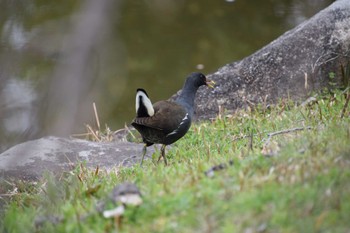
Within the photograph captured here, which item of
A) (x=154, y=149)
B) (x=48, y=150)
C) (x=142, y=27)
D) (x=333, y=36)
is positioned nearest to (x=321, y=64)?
(x=333, y=36)

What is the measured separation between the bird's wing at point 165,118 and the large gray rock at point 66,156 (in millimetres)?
507

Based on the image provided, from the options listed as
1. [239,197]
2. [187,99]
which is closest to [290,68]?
[187,99]

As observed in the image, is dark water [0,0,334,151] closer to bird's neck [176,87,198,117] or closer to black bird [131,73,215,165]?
black bird [131,73,215,165]

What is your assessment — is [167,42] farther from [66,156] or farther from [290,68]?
[66,156]

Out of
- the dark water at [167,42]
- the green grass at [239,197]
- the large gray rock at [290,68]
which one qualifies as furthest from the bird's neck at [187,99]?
the green grass at [239,197]

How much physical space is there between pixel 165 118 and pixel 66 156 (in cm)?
112

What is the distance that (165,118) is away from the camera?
6527 mm

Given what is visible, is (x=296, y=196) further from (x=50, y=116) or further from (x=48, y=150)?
(x=48, y=150)

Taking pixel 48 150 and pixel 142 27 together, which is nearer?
pixel 48 150

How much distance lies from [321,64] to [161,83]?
3644 millimetres

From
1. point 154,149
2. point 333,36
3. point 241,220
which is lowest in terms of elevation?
point 154,149

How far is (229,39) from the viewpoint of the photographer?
1198cm

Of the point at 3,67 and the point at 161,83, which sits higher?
the point at 3,67

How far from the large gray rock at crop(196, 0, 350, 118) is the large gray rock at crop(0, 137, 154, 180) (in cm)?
148
